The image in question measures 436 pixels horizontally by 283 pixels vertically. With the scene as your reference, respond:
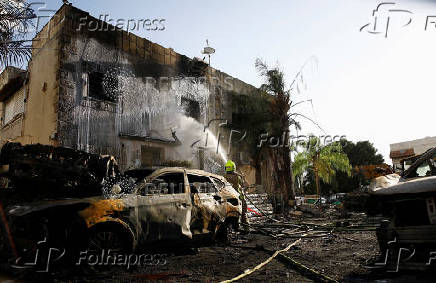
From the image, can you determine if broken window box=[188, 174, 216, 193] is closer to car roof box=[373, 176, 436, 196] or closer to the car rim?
the car rim

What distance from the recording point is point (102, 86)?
13.1 metres

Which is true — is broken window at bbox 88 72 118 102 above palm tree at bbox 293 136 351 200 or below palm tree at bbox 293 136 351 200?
above

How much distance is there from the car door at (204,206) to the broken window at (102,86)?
26.5 feet

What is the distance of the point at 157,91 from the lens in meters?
15.4

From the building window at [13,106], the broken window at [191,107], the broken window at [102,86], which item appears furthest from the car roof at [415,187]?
the building window at [13,106]

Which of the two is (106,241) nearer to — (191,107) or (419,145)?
(191,107)

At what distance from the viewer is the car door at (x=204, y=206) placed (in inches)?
242

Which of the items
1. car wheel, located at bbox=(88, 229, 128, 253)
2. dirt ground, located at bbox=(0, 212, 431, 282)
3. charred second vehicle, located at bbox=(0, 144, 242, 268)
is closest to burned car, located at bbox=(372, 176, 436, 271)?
dirt ground, located at bbox=(0, 212, 431, 282)

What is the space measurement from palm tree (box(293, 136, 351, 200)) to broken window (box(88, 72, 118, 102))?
22115mm

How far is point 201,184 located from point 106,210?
8.36ft

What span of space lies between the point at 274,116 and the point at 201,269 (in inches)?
611

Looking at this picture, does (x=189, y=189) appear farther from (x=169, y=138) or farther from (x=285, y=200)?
(x=285, y=200)

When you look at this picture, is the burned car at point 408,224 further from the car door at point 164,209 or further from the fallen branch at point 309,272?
the car door at point 164,209

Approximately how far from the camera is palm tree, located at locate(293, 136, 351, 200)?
29672 millimetres
